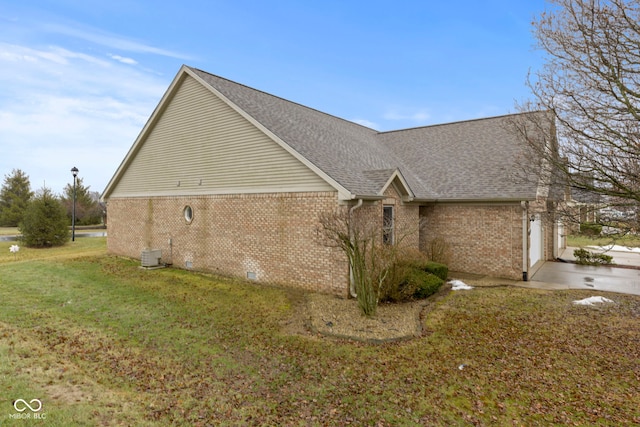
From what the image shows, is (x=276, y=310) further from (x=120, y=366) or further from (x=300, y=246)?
(x=120, y=366)

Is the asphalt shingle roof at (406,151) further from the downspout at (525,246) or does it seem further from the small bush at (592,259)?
the small bush at (592,259)

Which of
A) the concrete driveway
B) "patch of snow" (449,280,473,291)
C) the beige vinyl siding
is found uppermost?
the beige vinyl siding

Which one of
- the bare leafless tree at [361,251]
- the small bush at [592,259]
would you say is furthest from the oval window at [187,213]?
the small bush at [592,259]

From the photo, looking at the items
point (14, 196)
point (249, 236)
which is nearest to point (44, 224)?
point (249, 236)

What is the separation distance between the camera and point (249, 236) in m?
11.7

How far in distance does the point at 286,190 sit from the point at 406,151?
390 inches

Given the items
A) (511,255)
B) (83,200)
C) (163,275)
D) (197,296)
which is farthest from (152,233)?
(83,200)

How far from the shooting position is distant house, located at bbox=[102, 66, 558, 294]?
411 inches

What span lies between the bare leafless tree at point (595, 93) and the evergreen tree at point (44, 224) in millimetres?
28863

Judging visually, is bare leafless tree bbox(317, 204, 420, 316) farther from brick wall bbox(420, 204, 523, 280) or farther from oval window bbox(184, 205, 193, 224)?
oval window bbox(184, 205, 193, 224)

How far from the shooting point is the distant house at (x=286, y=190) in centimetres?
1044

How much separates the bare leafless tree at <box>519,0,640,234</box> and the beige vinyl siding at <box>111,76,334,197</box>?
598 cm

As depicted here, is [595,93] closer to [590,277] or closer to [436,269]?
[436,269]

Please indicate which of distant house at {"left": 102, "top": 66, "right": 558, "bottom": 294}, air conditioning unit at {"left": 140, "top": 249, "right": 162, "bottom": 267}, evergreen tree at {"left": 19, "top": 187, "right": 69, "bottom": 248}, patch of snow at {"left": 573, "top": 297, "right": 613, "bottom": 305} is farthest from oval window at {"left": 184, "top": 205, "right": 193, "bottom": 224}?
evergreen tree at {"left": 19, "top": 187, "right": 69, "bottom": 248}
